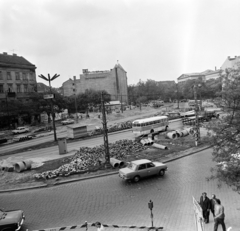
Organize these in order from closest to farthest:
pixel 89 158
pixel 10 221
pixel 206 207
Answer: pixel 206 207
pixel 10 221
pixel 89 158

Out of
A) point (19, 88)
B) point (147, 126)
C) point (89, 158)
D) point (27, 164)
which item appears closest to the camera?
point (27, 164)

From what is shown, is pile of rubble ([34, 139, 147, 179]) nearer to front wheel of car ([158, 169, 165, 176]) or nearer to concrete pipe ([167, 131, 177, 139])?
front wheel of car ([158, 169, 165, 176])

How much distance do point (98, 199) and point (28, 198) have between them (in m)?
4.86

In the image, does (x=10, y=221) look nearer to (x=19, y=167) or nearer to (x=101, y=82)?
(x=19, y=167)

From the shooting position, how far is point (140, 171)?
56.6ft

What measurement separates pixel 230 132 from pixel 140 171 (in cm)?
894

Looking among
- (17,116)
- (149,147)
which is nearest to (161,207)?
(149,147)

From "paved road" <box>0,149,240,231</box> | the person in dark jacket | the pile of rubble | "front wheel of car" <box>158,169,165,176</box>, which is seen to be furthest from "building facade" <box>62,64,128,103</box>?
the person in dark jacket

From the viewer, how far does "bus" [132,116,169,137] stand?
115 ft

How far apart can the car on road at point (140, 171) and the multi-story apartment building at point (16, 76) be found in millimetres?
49355

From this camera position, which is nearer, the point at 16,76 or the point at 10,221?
the point at 10,221

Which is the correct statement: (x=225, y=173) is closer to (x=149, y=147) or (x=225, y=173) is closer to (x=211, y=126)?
(x=211, y=126)

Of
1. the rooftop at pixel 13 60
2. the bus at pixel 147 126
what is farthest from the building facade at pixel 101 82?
the bus at pixel 147 126

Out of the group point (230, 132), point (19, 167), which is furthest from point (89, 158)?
point (230, 132)
